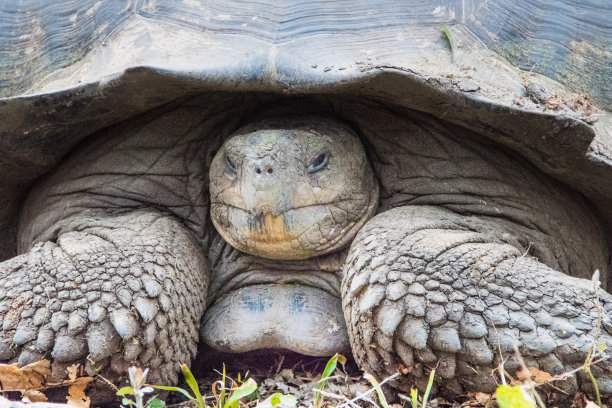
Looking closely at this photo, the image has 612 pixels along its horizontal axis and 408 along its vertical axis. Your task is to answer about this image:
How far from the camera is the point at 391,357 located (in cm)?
223

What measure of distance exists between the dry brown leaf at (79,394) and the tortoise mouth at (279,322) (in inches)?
23.5

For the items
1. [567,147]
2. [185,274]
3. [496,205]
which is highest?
[567,147]

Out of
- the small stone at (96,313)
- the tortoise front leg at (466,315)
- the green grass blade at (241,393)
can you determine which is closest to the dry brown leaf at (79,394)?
the small stone at (96,313)

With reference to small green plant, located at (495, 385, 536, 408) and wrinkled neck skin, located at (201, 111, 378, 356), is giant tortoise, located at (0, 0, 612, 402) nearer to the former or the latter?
wrinkled neck skin, located at (201, 111, 378, 356)

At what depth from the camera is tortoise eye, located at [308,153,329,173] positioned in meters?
2.72

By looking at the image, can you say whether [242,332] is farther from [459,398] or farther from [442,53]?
[442,53]

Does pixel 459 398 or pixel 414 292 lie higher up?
pixel 414 292

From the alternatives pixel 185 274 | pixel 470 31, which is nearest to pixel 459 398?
pixel 185 274

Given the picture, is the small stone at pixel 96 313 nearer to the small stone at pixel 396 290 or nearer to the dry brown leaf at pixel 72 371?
the dry brown leaf at pixel 72 371

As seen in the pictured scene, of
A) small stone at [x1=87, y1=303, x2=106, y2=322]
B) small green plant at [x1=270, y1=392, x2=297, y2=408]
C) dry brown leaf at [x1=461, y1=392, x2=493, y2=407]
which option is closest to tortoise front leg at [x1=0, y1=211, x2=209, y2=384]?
small stone at [x1=87, y1=303, x2=106, y2=322]

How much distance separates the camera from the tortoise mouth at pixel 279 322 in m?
2.69

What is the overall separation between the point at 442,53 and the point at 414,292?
97 centimetres

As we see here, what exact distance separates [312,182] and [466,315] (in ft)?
2.69

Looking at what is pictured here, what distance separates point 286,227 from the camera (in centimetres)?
259
